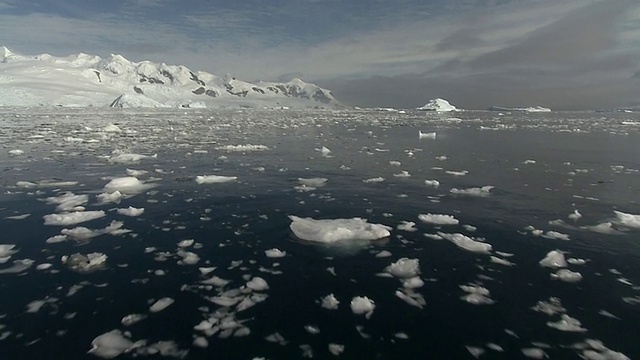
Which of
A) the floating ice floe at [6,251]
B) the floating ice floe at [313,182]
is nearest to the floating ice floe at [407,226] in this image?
the floating ice floe at [313,182]

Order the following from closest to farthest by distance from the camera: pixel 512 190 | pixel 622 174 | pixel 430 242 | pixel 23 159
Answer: pixel 430 242 → pixel 512 190 → pixel 622 174 → pixel 23 159

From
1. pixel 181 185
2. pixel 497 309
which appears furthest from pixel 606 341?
pixel 181 185

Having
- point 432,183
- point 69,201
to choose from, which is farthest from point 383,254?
point 69,201

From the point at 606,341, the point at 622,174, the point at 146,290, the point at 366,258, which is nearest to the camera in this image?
the point at 606,341

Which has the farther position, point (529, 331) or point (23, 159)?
point (23, 159)

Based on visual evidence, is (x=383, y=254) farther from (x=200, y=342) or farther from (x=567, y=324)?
(x=200, y=342)

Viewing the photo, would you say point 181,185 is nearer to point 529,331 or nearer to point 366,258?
point 366,258
